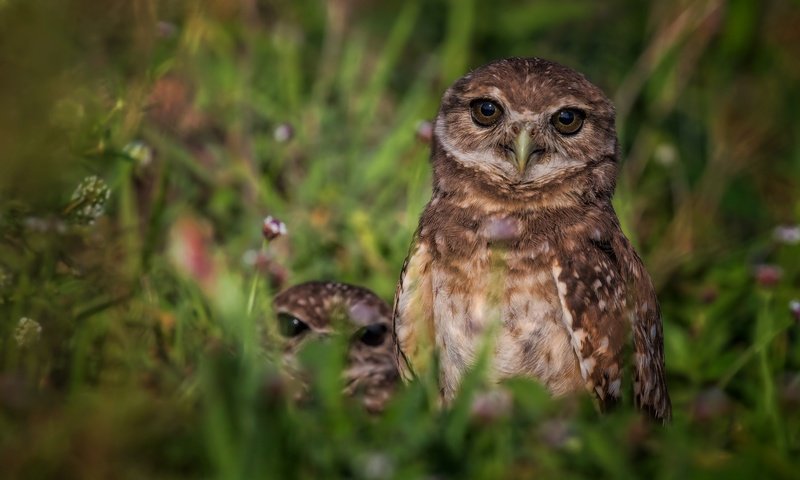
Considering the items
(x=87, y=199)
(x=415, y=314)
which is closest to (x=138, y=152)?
(x=87, y=199)

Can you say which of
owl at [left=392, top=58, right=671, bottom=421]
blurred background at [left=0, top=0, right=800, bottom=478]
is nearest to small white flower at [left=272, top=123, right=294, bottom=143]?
blurred background at [left=0, top=0, right=800, bottom=478]


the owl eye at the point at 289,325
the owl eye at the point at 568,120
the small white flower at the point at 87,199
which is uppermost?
the owl eye at the point at 568,120

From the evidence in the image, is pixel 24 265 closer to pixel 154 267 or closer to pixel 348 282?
pixel 154 267

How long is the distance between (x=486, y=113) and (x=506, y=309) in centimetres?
69

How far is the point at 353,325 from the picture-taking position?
4121 millimetres

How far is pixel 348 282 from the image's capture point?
4.86 m

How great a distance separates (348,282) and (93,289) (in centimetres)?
122

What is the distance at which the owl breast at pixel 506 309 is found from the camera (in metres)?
3.60

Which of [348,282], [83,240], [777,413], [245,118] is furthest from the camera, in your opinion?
[245,118]

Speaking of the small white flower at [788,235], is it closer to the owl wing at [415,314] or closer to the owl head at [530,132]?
the owl head at [530,132]

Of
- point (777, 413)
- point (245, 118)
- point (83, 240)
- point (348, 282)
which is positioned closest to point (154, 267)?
point (83, 240)

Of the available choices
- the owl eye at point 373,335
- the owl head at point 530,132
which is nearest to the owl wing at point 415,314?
the owl head at point 530,132

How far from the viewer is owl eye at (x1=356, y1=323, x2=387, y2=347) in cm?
443

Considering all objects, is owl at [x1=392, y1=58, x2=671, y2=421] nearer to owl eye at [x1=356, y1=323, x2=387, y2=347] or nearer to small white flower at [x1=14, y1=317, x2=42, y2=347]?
owl eye at [x1=356, y1=323, x2=387, y2=347]
